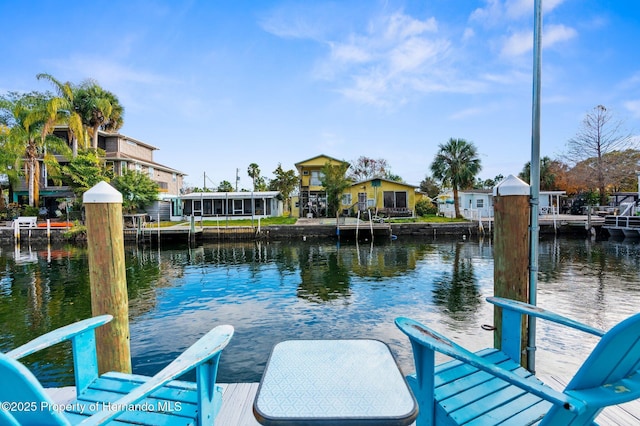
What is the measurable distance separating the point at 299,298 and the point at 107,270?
278 inches

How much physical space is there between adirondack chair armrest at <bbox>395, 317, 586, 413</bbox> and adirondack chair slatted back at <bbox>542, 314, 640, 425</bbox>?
0.08m

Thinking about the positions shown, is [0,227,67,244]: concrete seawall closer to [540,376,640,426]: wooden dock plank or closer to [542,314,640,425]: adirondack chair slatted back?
[540,376,640,426]: wooden dock plank

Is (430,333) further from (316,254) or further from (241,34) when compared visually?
(316,254)

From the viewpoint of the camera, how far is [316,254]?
18453mm

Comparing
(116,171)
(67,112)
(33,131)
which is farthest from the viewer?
(116,171)

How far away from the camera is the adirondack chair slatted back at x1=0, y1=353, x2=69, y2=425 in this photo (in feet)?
3.85

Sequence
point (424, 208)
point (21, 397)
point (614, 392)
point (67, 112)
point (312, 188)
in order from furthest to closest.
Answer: point (424, 208), point (312, 188), point (67, 112), point (614, 392), point (21, 397)

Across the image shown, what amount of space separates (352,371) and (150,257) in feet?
61.9

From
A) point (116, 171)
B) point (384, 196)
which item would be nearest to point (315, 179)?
point (384, 196)

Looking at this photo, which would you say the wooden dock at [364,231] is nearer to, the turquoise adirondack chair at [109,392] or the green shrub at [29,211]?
the turquoise adirondack chair at [109,392]

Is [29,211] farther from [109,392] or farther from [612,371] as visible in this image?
[612,371]

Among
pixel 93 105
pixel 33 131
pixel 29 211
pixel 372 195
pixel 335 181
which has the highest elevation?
pixel 93 105

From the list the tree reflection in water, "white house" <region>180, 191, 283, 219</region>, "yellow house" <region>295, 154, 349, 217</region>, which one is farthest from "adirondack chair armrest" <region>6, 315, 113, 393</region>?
"white house" <region>180, 191, 283, 219</region>

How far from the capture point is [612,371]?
146 centimetres
